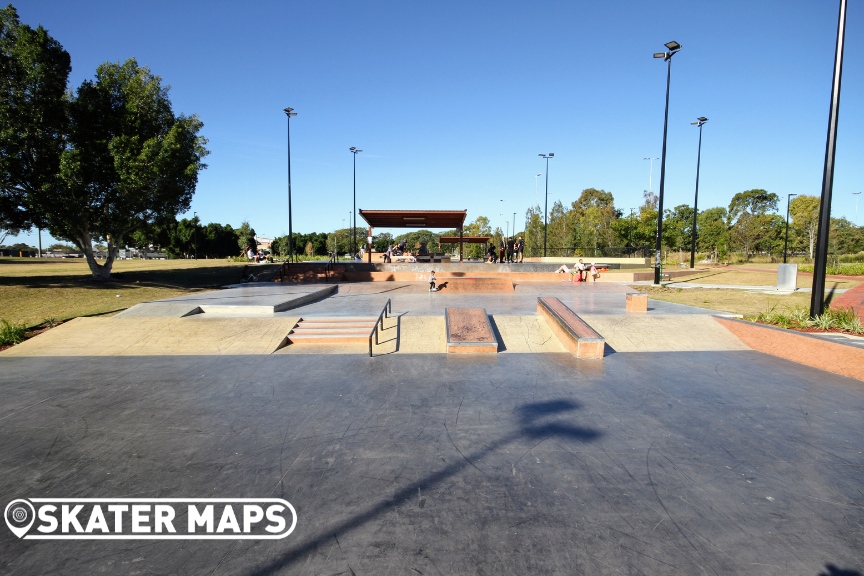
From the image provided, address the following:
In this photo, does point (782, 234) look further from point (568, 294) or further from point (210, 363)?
point (210, 363)

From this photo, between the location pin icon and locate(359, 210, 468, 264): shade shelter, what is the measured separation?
20.8 meters

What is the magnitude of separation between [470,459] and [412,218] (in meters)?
22.8

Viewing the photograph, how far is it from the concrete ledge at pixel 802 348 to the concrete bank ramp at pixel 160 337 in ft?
32.5

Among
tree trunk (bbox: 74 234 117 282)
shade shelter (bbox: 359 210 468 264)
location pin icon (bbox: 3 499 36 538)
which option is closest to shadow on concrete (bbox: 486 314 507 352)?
location pin icon (bbox: 3 499 36 538)

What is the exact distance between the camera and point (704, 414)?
5379mm

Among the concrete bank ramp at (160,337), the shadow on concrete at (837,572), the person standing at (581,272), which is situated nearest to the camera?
the shadow on concrete at (837,572)

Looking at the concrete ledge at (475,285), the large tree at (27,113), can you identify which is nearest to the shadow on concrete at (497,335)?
the concrete ledge at (475,285)

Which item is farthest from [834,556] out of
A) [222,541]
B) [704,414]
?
[222,541]

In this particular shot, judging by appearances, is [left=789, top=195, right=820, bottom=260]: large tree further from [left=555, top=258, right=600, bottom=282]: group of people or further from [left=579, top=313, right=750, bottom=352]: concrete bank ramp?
[left=579, top=313, right=750, bottom=352]: concrete bank ramp

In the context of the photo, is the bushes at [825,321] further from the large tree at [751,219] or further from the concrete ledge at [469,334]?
the large tree at [751,219]

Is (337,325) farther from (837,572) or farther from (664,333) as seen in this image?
(837,572)

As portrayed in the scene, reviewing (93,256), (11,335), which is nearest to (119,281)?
(93,256)

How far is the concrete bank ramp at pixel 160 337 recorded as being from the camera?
871 centimetres

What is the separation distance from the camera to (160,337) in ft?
30.7
